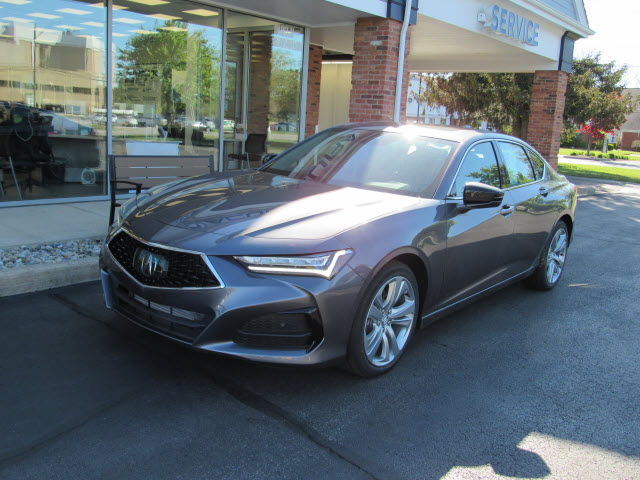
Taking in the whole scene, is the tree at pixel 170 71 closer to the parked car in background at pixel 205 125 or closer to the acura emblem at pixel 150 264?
the parked car in background at pixel 205 125

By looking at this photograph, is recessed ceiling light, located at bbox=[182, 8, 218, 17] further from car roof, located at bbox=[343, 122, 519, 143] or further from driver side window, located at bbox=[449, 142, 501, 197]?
driver side window, located at bbox=[449, 142, 501, 197]

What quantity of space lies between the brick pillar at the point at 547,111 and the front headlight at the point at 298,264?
1378cm

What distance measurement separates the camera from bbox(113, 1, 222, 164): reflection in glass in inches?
354

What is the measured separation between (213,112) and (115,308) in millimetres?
7897

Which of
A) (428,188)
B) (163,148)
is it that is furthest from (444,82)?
(428,188)

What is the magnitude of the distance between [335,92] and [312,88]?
5.60 meters

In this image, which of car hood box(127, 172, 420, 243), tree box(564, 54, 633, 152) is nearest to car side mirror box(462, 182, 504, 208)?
car hood box(127, 172, 420, 243)

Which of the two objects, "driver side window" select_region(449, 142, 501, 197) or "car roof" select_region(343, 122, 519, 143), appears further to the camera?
"car roof" select_region(343, 122, 519, 143)

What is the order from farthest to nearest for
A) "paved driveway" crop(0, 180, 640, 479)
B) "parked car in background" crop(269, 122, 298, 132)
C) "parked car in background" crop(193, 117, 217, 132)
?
→ 1. "parked car in background" crop(269, 122, 298, 132)
2. "parked car in background" crop(193, 117, 217, 132)
3. "paved driveway" crop(0, 180, 640, 479)

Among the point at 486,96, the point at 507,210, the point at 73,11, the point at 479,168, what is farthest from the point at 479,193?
the point at 486,96

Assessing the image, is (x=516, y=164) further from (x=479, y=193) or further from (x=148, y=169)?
(x=148, y=169)

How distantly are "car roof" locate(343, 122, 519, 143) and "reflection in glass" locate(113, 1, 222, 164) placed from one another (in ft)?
18.0

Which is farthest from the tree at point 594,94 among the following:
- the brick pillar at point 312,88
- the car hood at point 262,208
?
the car hood at point 262,208

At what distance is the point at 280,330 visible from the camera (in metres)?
2.97
